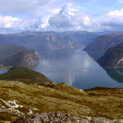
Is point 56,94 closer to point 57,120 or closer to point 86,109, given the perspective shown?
point 86,109

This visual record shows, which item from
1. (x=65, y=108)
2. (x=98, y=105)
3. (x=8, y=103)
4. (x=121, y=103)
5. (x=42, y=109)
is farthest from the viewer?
(x=121, y=103)

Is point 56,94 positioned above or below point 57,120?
below

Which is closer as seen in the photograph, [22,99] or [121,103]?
[22,99]

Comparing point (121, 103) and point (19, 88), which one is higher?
point (19, 88)

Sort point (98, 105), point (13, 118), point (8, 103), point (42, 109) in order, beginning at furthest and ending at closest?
point (98, 105)
point (42, 109)
point (8, 103)
point (13, 118)

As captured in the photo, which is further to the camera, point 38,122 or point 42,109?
point 42,109

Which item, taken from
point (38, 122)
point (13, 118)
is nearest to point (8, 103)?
point (13, 118)

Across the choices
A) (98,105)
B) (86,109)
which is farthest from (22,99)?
(98,105)

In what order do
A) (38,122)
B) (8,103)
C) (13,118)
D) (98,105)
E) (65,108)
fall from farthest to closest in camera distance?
(98,105) < (65,108) < (8,103) < (13,118) < (38,122)

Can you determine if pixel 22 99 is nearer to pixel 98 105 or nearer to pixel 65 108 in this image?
pixel 65 108
